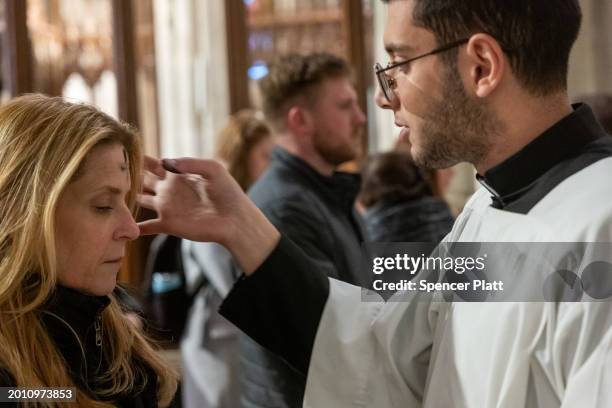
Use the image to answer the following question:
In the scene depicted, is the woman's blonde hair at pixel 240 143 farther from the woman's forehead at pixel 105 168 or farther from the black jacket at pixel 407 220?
the woman's forehead at pixel 105 168

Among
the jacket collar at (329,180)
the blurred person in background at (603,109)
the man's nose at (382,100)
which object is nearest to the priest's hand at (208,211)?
the man's nose at (382,100)

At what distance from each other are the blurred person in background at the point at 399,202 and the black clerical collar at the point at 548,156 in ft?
4.69

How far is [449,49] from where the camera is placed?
5.11 ft

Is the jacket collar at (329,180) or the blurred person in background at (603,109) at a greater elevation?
the blurred person in background at (603,109)

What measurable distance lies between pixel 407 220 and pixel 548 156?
1643 millimetres

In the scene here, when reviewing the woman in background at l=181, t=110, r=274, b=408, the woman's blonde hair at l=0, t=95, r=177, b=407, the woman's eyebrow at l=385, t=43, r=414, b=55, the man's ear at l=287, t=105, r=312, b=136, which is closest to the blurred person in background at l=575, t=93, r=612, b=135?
the man's ear at l=287, t=105, r=312, b=136

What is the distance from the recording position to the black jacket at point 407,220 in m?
3.03

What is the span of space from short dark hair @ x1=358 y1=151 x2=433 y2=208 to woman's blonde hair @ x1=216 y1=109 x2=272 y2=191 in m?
0.92

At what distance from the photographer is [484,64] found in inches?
60.2

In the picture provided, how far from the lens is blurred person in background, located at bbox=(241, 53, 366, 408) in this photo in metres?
2.44

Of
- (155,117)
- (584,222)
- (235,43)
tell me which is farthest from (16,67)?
(584,222)

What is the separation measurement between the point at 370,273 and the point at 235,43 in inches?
182

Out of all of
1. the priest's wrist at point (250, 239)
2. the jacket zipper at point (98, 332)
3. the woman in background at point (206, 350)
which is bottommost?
the woman in background at point (206, 350)

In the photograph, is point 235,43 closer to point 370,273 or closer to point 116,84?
point 116,84
